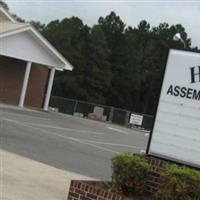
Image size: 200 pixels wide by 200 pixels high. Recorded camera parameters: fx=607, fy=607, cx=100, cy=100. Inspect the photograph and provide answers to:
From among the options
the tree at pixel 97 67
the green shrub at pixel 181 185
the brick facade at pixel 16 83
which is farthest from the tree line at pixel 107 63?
the green shrub at pixel 181 185

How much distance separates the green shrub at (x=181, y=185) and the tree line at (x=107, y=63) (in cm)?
5741

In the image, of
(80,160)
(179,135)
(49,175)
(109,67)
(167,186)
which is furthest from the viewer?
(109,67)

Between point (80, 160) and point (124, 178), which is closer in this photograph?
point (124, 178)

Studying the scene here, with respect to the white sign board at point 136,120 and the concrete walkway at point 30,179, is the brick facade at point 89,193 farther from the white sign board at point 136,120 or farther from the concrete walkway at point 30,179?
the white sign board at point 136,120

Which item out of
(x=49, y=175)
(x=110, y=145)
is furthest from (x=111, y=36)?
(x=49, y=175)

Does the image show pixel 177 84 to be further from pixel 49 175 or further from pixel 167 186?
pixel 49 175

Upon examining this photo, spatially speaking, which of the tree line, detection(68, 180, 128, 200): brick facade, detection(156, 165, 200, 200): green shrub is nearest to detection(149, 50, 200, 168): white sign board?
detection(156, 165, 200, 200): green shrub

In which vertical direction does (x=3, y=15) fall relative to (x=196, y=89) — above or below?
above

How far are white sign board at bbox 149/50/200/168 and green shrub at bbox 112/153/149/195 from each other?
71cm

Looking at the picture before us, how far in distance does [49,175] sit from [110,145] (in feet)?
41.1

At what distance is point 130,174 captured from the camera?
9211mm

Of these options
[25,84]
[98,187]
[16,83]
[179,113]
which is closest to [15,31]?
[25,84]

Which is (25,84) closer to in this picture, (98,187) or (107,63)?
(98,187)

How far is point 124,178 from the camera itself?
9.26 m
